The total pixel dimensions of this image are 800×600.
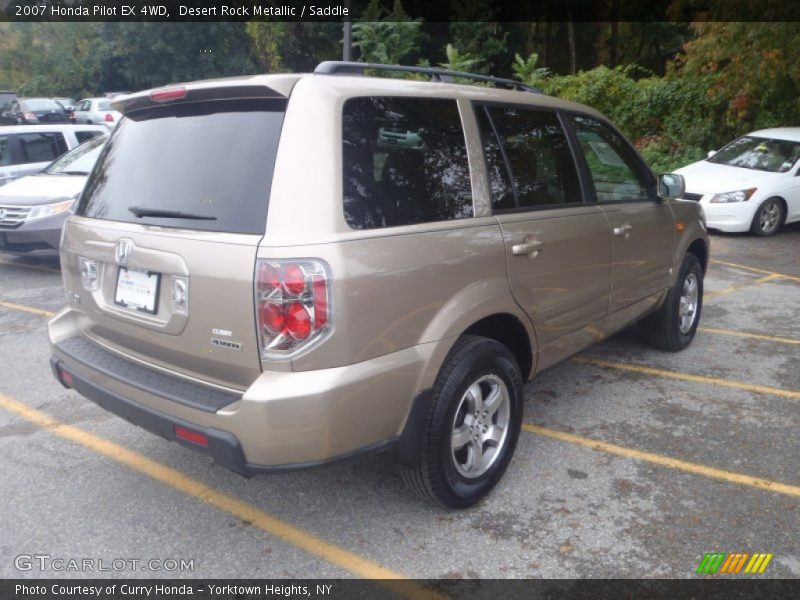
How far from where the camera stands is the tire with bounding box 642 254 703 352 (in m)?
5.00

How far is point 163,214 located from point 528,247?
5.48ft

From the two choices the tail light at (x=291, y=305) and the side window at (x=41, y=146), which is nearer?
the tail light at (x=291, y=305)

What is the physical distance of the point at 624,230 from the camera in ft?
13.5

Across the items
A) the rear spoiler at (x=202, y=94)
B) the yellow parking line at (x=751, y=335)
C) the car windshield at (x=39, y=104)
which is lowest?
the yellow parking line at (x=751, y=335)

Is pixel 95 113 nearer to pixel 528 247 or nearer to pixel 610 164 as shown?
pixel 610 164

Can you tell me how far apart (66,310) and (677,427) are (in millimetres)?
3435

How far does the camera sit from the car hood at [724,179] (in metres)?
10.3

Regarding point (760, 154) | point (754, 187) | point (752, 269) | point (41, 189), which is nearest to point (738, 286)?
point (752, 269)

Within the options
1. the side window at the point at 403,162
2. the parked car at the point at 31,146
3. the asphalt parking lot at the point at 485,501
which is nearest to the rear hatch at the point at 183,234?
the side window at the point at 403,162

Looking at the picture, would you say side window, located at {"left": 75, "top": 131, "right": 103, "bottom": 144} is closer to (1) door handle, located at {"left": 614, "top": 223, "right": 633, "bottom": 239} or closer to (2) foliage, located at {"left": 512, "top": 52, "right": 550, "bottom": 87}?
(1) door handle, located at {"left": 614, "top": 223, "right": 633, "bottom": 239}

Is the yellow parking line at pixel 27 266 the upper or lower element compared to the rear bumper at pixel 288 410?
lower

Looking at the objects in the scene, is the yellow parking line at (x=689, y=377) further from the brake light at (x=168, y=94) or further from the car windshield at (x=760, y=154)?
the car windshield at (x=760, y=154)

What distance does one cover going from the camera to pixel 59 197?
26.1ft

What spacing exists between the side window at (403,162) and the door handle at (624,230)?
1369 millimetres
